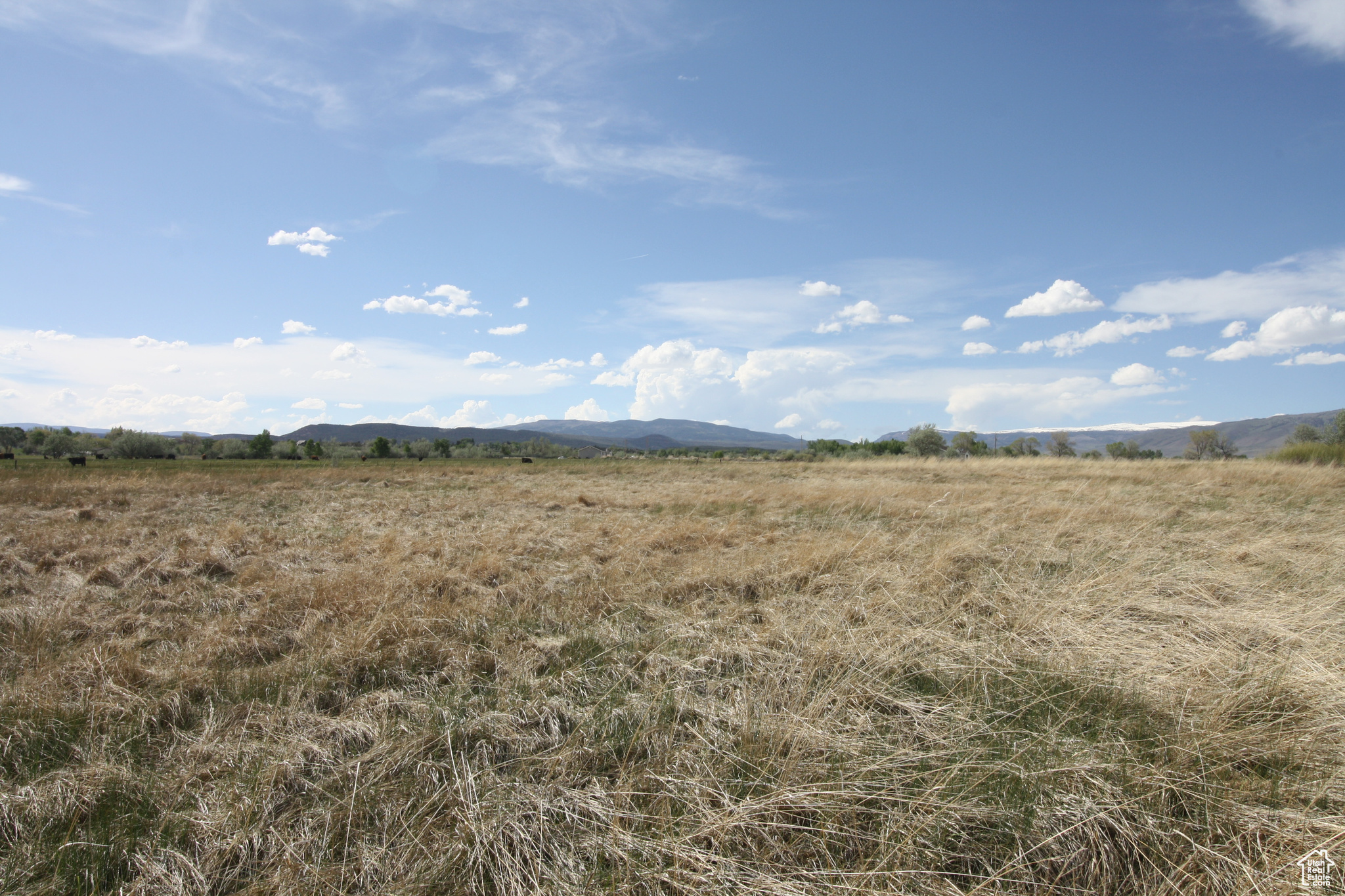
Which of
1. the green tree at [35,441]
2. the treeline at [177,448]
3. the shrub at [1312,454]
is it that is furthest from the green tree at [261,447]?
the shrub at [1312,454]

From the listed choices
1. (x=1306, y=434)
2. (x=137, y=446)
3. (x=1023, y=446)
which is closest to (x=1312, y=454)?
(x=1306, y=434)

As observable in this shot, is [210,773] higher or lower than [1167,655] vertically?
lower

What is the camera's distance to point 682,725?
333 cm

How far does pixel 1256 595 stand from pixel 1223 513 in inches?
391

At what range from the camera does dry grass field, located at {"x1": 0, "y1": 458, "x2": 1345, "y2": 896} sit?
238 centimetres

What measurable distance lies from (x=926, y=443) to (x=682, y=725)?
6754cm

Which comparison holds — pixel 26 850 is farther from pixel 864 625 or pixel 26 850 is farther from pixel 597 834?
pixel 864 625

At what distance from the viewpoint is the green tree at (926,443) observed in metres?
64.1

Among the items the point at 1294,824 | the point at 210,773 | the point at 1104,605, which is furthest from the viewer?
the point at 1104,605

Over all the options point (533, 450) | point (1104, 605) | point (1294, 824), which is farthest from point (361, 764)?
point (533, 450)

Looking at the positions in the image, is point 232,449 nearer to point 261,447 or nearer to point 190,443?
point 261,447

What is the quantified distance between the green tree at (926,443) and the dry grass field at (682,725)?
59596mm

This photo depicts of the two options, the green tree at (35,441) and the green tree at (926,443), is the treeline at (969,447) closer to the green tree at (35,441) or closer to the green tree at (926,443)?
the green tree at (926,443)

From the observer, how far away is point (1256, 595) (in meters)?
5.69
